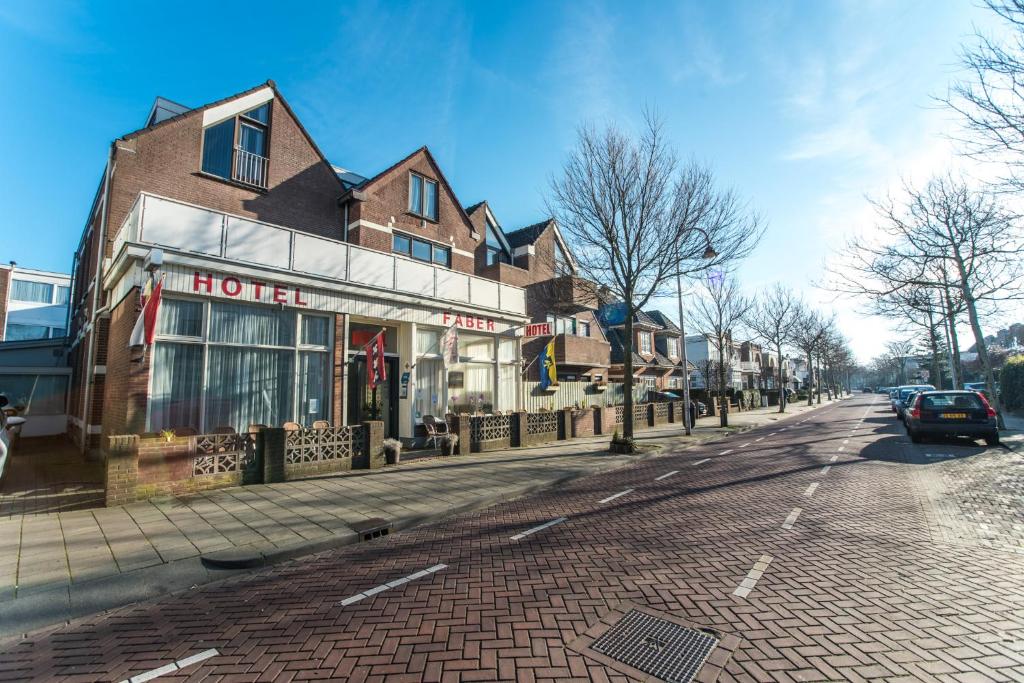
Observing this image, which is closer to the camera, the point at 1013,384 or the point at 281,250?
A: the point at 281,250

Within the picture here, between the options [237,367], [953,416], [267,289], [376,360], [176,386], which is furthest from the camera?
[953,416]

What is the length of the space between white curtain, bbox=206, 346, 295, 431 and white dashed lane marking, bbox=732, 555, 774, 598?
10.4 metres

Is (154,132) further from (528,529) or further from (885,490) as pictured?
(885,490)

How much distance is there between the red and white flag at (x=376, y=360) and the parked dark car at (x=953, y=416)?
51.8ft

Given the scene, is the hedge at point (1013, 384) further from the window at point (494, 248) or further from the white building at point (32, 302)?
the white building at point (32, 302)

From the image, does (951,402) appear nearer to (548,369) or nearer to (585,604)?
(548,369)

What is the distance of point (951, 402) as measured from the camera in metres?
13.8

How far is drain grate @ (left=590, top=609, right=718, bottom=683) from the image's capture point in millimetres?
2954

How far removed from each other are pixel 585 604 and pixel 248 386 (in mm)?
9832

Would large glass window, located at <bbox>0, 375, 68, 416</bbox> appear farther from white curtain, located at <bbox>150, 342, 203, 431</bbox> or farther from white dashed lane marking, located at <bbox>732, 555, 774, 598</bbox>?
Result: white dashed lane marking, located at <bbox>732, 555, 774, 598</bbox>

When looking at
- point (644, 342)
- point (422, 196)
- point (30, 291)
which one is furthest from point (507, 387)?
point (30, 291)

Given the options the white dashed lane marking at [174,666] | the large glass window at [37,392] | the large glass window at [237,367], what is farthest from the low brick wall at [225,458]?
the large glass window at [37,392]

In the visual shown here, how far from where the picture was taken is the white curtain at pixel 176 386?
9.65 m

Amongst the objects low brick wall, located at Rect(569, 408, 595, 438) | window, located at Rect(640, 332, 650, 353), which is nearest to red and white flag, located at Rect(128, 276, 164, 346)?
low brick wall, located at Rect(569, 408, 595, 438)
